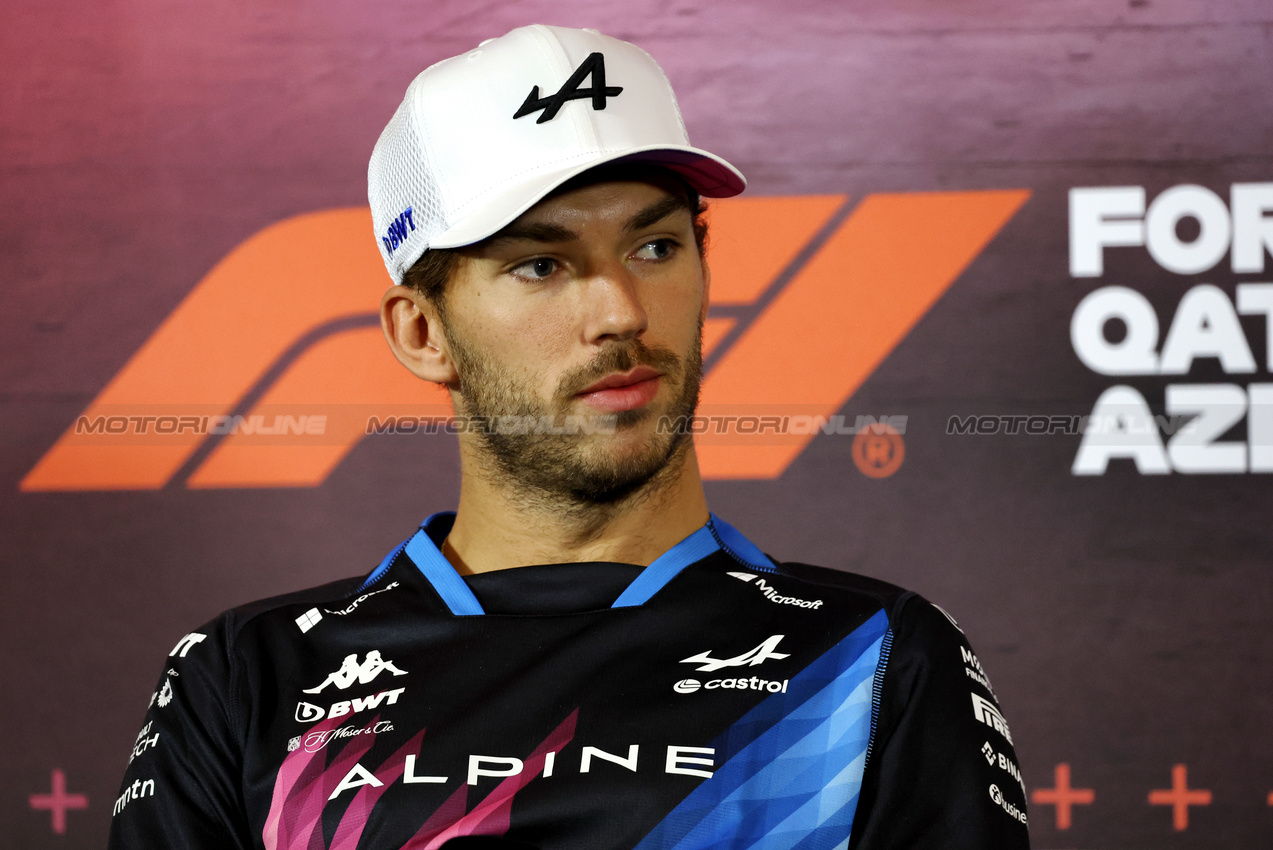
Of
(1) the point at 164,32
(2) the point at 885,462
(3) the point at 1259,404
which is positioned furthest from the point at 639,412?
(1) the point at 164,32

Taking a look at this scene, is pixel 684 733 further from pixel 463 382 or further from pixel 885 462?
pixel 885 462

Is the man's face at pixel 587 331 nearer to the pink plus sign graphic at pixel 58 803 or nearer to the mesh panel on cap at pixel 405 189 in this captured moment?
the mesh panel on cap at pixel 405 189

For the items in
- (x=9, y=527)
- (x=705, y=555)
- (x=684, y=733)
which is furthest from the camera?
(x=9, y=527)

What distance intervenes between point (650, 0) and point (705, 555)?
1225 millimetres

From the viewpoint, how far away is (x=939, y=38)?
1979 millimetres

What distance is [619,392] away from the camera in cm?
107

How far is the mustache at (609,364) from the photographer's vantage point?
3.45ft

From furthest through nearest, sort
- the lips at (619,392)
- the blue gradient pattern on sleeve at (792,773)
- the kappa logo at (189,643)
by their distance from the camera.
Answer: the kappa logo at (189,643) → the lips at (619,392) → the blue gradient pattern on sleeve at (792,773)

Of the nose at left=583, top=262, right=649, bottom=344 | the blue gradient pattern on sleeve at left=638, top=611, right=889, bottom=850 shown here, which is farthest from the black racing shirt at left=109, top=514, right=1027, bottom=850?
the nose at left=583, top=262, right=649, bottom=344

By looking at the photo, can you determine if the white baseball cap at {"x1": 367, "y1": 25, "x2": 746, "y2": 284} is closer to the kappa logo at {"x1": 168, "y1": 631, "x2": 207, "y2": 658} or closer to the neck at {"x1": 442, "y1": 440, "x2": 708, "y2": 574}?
the neck at {"x1": 442, "y1": 440, "x2": 708, "y2": 574}

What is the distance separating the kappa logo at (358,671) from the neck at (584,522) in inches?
5.5

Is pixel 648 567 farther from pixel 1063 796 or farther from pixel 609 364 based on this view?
pixel 1063 796

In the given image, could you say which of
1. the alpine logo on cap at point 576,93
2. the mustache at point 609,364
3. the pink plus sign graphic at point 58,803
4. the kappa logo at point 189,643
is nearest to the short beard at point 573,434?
the mustache at point 609,364

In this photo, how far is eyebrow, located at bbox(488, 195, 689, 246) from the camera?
41.6 inches
